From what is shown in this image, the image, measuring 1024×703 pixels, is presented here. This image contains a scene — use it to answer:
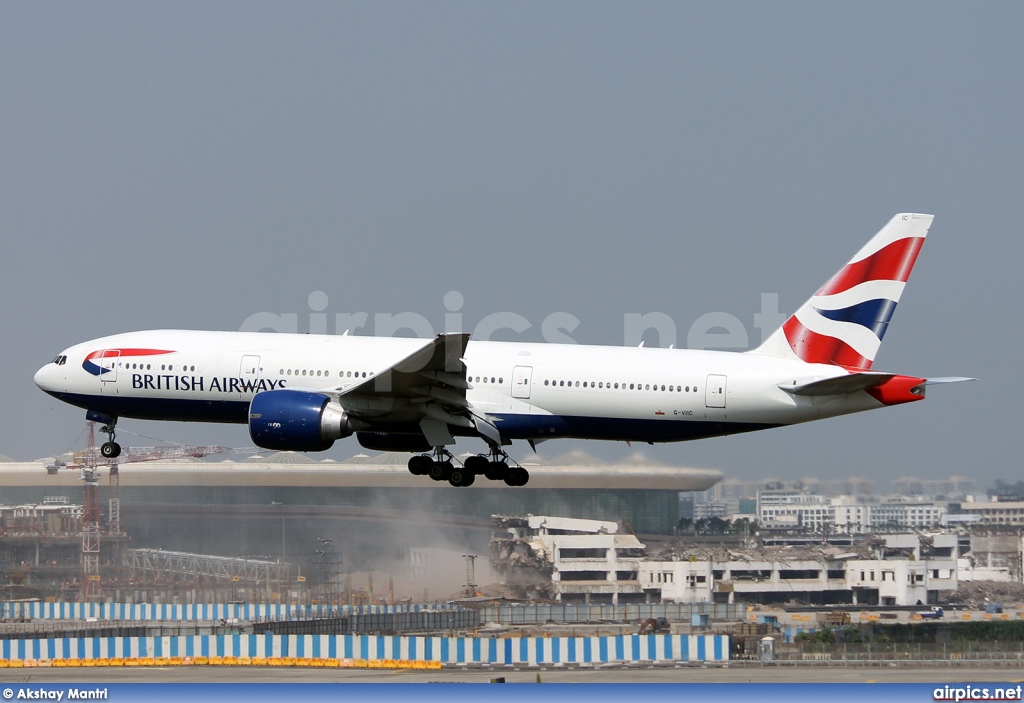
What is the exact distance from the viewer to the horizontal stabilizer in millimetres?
40844

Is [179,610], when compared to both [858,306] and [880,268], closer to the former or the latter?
[858,306]

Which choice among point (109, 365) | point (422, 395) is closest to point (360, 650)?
point (109, 365)

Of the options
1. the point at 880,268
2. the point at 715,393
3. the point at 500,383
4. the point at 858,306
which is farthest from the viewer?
the point at 880,268

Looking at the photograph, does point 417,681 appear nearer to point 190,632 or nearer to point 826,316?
point 190,632

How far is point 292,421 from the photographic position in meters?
41.2

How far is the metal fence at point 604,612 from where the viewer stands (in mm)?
62562

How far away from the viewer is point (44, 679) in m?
52.5

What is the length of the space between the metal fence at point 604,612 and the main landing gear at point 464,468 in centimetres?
1914

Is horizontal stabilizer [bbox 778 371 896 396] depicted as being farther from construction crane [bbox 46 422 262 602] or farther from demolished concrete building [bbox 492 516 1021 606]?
construction crane [bbox 46 422 262 602]

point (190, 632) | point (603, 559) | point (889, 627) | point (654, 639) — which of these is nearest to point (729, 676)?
point (654, 639)

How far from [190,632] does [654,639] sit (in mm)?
20311

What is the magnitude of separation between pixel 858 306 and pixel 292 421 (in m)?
17.5

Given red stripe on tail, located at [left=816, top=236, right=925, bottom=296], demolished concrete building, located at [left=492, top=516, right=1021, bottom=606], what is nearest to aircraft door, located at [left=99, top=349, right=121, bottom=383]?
red stripe on tail, located at [left=816, top=236, right=925, bottom=296]

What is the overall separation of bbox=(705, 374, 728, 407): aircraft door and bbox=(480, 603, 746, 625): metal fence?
74.5 ft
